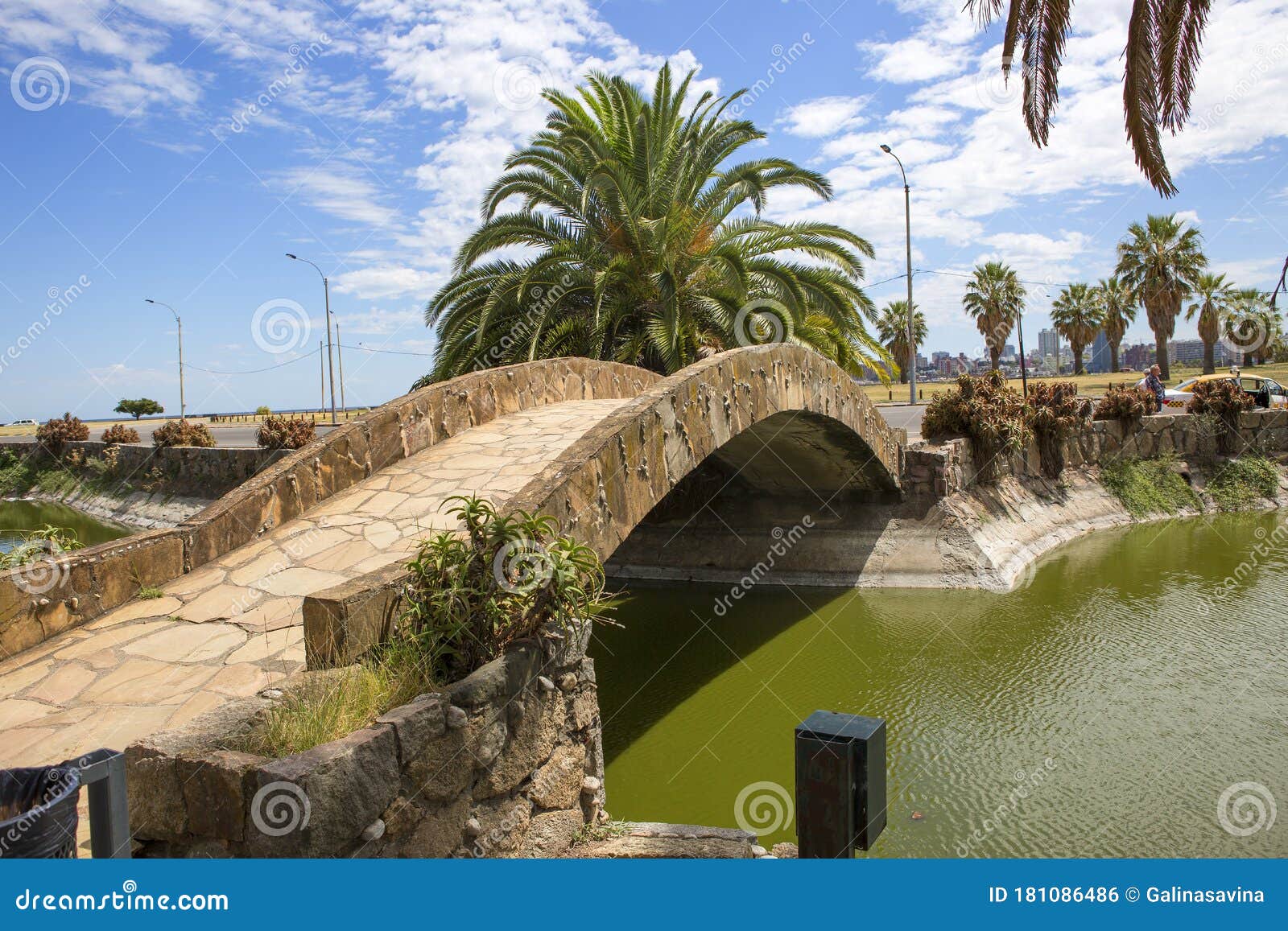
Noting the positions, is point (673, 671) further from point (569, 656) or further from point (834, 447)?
point (569, 656)

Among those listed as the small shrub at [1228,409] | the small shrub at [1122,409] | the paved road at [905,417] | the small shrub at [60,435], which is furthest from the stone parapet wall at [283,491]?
the small shrub at [60,435]

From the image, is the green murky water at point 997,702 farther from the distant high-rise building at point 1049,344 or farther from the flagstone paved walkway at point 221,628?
the distant high-rise building at point 1049,344

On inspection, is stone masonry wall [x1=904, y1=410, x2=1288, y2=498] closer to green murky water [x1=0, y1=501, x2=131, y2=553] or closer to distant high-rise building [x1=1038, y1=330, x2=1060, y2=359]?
green murky water [x1=0, y1=501, x2=131, y2=553]

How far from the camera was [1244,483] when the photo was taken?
63.2 ft

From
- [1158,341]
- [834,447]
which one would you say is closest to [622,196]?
[834,447]

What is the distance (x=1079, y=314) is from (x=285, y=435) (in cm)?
4307

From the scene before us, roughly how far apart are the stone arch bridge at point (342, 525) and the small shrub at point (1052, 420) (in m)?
6.98

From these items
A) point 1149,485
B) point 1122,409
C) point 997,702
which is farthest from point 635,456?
point 1149,485

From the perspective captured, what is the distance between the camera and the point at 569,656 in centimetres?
486

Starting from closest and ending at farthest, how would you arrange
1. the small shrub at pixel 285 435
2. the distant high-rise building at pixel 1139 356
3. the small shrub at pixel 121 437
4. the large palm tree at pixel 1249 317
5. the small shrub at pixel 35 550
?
1. the small shrub at pixel 35 550
2. the small shrub at pixel 285 435
3. the small shrub at pixel 121 437
4. the large palm tree at pixel 1249 317
5. the distant high-rise building at pixel 1139 356

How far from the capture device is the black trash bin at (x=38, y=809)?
2184 millimetres

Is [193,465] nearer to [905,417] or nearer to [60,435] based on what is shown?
[60,435]

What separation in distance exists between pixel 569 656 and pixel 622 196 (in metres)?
12.0

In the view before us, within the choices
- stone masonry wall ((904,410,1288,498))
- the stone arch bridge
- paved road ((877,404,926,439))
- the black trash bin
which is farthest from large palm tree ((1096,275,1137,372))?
the black trash bin
